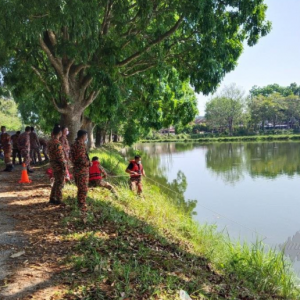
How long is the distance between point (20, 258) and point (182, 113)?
12.2 meters

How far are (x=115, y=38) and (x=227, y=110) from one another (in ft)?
238

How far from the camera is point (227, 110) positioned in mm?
79312

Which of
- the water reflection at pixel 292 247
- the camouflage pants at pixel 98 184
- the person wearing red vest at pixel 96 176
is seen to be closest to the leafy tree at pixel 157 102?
the person wearing red vest at pixel 96 176

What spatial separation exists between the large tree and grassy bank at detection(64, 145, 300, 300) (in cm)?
382

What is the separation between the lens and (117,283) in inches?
150

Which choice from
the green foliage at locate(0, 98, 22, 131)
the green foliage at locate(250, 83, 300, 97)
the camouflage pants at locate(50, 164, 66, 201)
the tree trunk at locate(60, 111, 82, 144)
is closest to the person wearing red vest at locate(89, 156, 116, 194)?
the tree trunk at locate(60, 111, 82, 144)

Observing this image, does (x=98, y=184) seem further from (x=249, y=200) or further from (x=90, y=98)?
(x=249, y=200)

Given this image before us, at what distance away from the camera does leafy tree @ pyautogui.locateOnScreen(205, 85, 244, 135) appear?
258ft

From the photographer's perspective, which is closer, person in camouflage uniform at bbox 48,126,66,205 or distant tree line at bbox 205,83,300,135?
person in camouflage uniform at bbox 48,126,66,205

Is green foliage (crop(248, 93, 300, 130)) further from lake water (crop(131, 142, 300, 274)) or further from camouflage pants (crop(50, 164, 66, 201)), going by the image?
camouflage pants (crop(50, 164, 66, 201))

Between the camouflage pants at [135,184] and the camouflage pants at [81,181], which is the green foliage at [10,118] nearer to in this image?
the camouflage pants at [135,184]

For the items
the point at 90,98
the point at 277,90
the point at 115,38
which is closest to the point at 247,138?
the point at 277,90

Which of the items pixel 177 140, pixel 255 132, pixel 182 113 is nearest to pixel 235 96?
pixel 255 132

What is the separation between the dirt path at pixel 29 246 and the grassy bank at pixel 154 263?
244mm
